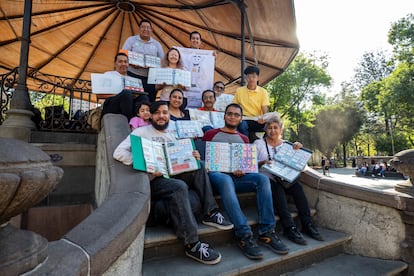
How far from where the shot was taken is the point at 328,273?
258cm

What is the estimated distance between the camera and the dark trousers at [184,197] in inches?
91.7

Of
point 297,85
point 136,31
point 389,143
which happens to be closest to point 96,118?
point 136,31

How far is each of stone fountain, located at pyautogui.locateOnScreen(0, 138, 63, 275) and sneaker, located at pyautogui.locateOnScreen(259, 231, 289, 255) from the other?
218cm

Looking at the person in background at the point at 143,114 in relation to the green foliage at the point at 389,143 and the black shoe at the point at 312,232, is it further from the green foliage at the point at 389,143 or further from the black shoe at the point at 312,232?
the green foliage at the point at 389,143

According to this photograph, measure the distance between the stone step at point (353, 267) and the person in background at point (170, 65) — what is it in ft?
11.1

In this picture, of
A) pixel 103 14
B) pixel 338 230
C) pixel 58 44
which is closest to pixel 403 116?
pixel 338 230

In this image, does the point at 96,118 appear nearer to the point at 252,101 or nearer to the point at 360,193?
the point at 252,101

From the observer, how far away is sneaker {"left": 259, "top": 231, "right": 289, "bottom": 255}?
2.52 metres

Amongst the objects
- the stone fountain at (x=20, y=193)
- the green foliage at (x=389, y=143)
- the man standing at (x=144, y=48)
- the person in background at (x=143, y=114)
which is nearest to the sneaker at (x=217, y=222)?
the person in background at (x=143, y=114)

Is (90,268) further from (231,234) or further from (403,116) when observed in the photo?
(403,116)

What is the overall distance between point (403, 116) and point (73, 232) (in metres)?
23.6

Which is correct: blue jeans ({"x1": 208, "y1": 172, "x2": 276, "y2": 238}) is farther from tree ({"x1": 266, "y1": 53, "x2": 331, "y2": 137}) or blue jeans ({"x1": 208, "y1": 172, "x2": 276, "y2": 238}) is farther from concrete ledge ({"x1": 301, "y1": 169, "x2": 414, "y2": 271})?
tree ({"x1": 266, "y1": 53, "x2": 331, "y2": 137})

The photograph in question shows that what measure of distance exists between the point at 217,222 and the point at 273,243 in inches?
25.7

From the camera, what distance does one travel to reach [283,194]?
3215 mm
